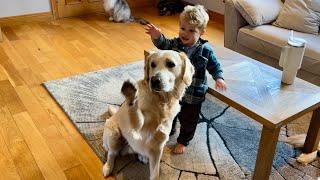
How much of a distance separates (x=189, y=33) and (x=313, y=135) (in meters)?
0.90

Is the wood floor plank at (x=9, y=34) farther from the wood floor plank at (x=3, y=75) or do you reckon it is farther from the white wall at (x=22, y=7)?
the wood floor plank at (x=3, y=75)

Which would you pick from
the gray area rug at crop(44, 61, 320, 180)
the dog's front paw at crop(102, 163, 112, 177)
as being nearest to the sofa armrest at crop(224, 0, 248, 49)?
the gray area rug at crop(44, 61, 320, 180)

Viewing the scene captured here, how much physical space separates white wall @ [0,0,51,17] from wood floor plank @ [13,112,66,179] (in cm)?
196

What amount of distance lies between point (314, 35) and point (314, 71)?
421 mm

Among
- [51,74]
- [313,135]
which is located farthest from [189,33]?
[51,74]

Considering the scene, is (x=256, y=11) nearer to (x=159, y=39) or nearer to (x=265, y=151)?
(x=159, y=39)

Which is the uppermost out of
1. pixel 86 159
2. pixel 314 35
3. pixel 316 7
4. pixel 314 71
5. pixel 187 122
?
pixel 316 7

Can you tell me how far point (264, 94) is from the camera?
151 cm

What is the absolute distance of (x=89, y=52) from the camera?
3.03m

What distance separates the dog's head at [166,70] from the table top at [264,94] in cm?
28

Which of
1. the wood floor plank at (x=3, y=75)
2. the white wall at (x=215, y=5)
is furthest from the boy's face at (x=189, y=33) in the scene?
the white wall at (x=215, y=5)

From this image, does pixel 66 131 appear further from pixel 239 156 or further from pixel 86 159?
pixel 239 156

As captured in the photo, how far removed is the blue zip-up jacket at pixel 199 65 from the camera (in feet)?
5.15

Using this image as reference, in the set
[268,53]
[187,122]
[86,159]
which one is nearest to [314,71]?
[268,53]
